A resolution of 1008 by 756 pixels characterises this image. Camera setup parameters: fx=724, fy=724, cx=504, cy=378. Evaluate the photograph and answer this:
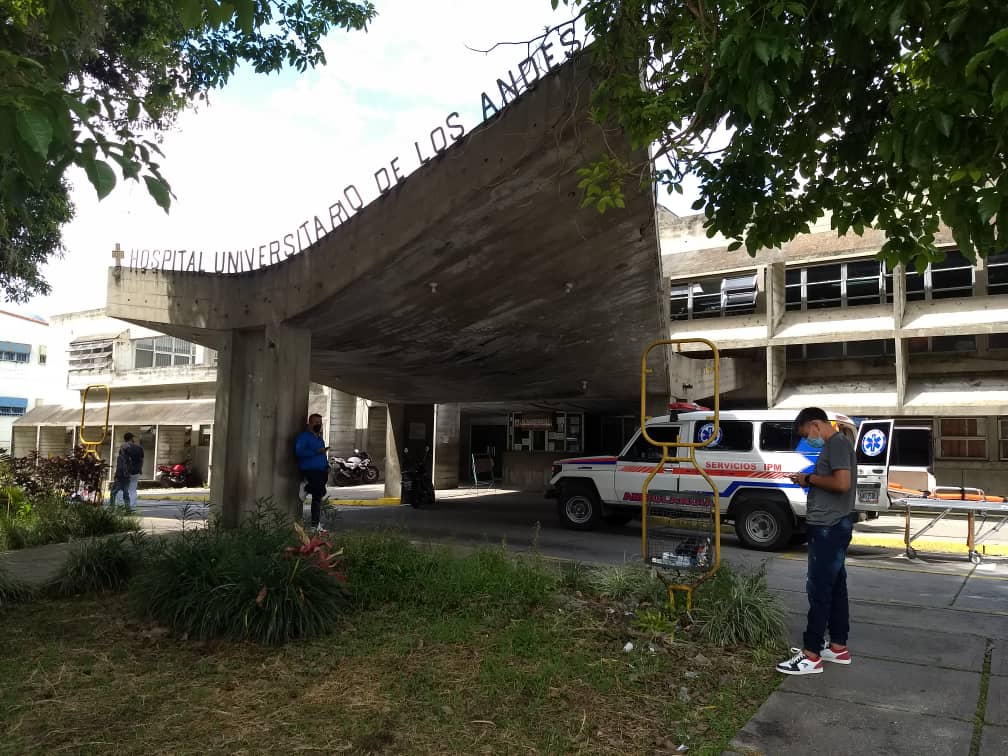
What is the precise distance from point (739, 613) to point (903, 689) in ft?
4.02

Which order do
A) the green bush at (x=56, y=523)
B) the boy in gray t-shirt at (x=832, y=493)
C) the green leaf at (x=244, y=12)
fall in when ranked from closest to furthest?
the green leaf at (x=244, y=12), the boy in gray t-shirt at (x=832, y=493), the green bush at (x=56, y=523)

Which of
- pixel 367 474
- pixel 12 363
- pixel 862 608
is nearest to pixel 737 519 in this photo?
pixel 862 608

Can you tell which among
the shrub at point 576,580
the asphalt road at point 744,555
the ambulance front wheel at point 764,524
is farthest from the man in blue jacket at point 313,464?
the ambulance front wheel at point 764,524

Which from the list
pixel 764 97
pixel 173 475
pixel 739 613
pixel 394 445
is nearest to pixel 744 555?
pixel 739 613

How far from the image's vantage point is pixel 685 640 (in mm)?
5711

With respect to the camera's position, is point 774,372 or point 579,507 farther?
point 774,372

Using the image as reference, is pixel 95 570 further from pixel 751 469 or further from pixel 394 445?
pixel 394 445

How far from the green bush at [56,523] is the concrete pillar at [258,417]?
58.1 inches

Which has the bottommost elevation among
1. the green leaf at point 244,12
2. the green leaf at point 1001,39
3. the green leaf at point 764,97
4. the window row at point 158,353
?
the green leaf at point 1001,39

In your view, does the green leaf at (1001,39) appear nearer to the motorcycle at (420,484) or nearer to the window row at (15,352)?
the motorcycle at (420,484)

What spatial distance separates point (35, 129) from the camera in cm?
268

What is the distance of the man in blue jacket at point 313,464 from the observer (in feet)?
35.0

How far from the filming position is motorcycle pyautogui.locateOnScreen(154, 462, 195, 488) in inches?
1219

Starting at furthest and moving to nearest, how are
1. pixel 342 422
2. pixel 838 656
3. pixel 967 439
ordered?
1. pixel 342 422
2. pixel 967 439
3. pixel 838 656
